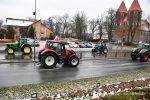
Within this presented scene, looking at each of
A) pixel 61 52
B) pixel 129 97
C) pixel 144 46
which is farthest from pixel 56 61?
pixel 144 46

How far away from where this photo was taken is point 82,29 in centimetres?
11156

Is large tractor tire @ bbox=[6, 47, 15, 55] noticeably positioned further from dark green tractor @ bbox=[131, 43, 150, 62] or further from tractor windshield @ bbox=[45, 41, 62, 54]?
dark green tractor @ bbox=[131, 43, 150, 62]

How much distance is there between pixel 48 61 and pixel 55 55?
2.50 feet

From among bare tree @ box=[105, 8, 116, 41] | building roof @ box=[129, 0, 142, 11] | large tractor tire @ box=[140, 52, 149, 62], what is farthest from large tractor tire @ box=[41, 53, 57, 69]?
building roof @ box=[129, 0, 142, 11]

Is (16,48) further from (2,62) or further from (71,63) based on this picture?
(71,63)

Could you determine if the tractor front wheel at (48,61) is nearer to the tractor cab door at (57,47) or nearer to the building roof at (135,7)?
the tractor cab door at (57,47)

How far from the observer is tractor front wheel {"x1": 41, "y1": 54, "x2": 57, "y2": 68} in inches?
807

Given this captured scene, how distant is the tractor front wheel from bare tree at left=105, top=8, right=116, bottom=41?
8203cm

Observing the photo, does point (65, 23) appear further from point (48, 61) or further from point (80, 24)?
point (48, 61)

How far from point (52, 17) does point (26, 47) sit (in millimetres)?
102650

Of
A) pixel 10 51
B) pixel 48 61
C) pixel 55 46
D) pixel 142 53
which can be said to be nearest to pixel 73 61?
pixel 55 46

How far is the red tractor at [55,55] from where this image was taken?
20547mm

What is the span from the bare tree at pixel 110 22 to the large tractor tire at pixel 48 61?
82.0 metres

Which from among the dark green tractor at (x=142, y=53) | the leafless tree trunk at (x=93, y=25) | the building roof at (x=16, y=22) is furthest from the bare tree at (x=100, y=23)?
the dark green tractor at (x=142, y=53)
